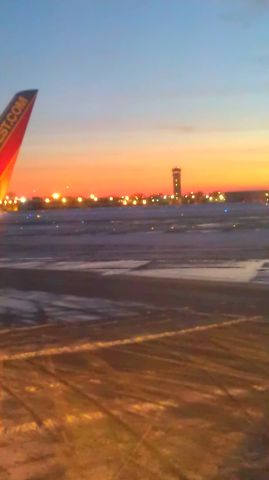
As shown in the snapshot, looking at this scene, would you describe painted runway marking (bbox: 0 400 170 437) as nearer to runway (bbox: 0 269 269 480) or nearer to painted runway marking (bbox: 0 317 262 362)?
runway (bbox: 0 269 269 480)

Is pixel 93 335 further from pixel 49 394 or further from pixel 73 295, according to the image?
pixel 73 295

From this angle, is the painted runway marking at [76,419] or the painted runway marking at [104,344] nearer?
the painted runway marking at [76,419]

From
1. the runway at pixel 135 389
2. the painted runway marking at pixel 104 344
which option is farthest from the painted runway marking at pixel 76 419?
the painted runway marking at pixel 104 344

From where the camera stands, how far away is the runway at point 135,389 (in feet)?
23.7

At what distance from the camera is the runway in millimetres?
7211

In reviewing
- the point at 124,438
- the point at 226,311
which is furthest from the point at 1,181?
the point at 226,311

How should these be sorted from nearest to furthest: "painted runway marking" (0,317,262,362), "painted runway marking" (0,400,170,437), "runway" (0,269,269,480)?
"runway" (0,269,269,480) < "painted runway marking" (0,400,170,437) < "painted runway marking" (0,317,262,362)

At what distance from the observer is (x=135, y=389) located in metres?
9.98

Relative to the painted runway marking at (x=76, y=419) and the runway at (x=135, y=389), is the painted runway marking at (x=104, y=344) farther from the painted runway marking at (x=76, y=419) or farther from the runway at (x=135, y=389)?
the painted runway marking at (x=76, y=419)

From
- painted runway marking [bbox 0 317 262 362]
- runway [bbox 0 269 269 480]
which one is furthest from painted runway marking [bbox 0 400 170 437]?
painted runway marking [bbox 0 317 262 362]

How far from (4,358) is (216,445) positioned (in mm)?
5143

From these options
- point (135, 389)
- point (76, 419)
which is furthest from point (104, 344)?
point (76, 419)

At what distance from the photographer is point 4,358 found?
12188 mm

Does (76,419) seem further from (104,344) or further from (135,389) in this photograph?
(104,344)
